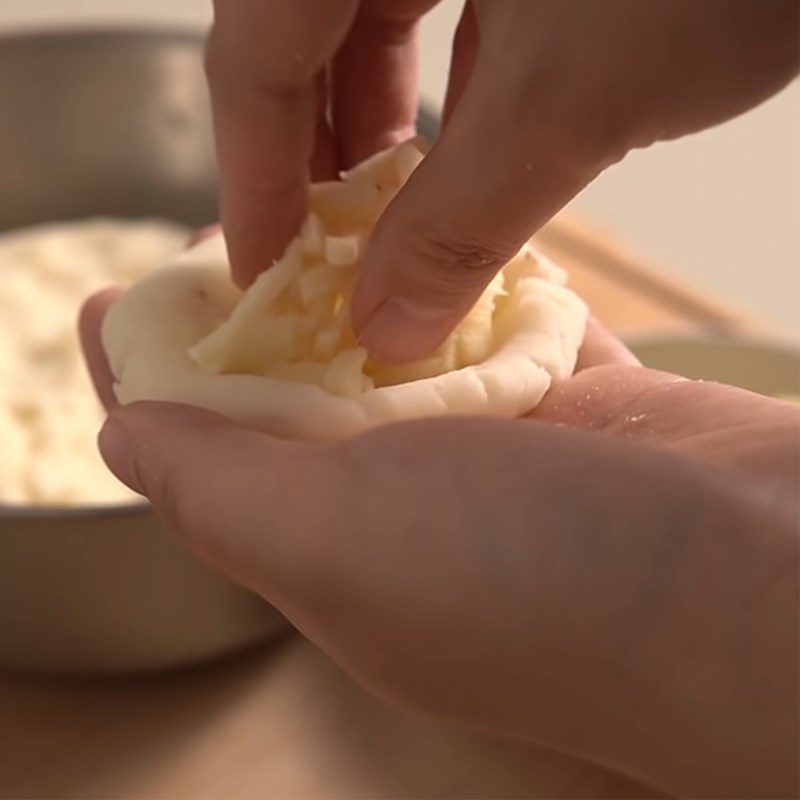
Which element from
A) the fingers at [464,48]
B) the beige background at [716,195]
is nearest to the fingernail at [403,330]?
the fingers at [464,48]

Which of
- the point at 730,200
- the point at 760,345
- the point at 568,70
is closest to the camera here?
the point at 568,70

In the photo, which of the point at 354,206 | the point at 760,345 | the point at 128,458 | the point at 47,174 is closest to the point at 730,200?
the point at 760,345

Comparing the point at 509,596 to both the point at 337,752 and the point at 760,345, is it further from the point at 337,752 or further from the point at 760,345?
the point at 760,345

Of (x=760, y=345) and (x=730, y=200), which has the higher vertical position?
(x=760, y=345)

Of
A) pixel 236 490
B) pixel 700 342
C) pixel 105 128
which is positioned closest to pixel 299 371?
pixel 236 490

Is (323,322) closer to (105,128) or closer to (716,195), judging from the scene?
(105,128)
